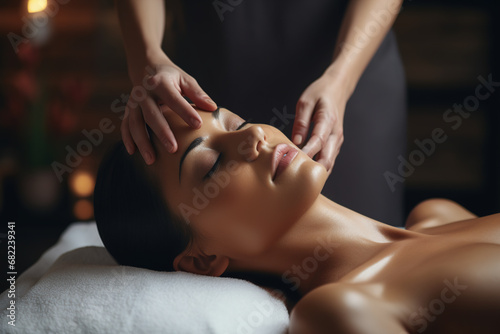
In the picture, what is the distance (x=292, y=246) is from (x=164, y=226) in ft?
0.96

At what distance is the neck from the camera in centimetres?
106

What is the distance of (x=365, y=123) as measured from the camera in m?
1.67

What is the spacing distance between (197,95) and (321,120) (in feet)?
1.10

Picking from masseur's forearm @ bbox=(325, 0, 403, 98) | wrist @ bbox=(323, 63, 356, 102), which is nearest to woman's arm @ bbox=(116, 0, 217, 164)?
wrist @ bbox=(323, 63, 356, 102)

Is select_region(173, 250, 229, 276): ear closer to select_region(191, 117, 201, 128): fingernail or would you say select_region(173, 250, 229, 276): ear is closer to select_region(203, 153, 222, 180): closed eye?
A: select_region(203, 153, 222, 180): closed eye

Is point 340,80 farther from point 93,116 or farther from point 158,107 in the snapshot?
point 93,116

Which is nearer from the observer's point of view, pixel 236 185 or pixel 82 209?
pixel 236 185

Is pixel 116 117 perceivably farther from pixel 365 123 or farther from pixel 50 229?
pixel 365 123

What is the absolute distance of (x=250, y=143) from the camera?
Answer: 1.04m

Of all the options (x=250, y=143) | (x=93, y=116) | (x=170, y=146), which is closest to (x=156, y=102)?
(x=170, y=146)

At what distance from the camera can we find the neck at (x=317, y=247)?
1.06 m

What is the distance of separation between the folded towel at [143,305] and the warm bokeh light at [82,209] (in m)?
1.79

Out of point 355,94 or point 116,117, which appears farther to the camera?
point 116,117

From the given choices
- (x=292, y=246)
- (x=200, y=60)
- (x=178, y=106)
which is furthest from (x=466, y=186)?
(x=178, y=106)
